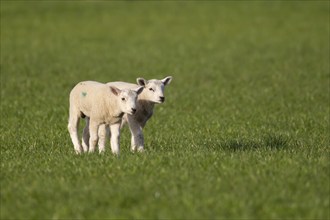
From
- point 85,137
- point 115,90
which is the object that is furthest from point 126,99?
point 85,137

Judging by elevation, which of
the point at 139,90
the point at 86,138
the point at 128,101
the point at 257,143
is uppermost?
the point at 139,90

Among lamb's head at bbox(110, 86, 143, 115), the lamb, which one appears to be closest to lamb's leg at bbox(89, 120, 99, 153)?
the lamb

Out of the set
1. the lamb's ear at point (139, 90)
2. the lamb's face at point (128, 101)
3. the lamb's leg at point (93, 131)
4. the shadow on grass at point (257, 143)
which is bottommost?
the shadow on grass at point (257, 143)

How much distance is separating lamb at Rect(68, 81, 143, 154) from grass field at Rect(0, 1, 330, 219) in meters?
0.68

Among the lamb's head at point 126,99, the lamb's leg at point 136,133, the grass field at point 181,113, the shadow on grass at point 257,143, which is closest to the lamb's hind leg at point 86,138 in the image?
the grass field at point 181,113

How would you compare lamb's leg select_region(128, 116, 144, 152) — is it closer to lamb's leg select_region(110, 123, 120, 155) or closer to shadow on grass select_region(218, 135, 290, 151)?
lamb's leg select_region(110, 123, 120, 155)

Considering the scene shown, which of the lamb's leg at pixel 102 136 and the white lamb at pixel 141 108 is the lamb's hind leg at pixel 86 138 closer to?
the white lamb at pixel 141 108

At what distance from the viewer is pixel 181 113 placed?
21.9 meters

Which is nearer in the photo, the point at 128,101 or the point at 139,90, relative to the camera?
the point at 128,101

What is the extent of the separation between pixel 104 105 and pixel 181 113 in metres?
8.60

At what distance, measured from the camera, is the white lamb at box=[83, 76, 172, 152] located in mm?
13750

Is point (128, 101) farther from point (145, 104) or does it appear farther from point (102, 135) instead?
point (145, 104)

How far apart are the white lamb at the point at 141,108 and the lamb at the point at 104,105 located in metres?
0.22

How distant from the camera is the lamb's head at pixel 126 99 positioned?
12945 millimetres
